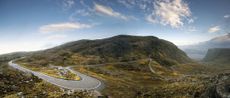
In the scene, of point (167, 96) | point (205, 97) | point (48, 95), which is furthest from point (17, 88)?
point (205, 97)

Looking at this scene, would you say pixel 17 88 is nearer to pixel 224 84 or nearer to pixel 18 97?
pixel 18 97

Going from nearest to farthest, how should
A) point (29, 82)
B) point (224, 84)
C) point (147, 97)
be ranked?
1. point (224, 84)
2. point (147, 97)
3. point (29, 82)

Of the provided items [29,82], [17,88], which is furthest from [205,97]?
[29,82]

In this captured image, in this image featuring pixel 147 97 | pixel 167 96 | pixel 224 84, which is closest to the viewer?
pixel 224 84

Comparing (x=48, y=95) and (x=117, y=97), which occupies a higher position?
(x=48, y=95)

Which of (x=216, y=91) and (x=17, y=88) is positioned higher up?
(x=216, y=91)

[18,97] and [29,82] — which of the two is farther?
[29,82]

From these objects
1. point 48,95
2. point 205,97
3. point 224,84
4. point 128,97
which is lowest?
point 128,97

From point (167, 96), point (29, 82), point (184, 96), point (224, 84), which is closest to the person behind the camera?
point (224, 84)

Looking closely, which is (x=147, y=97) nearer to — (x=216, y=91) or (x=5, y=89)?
(x=216, y=91)
